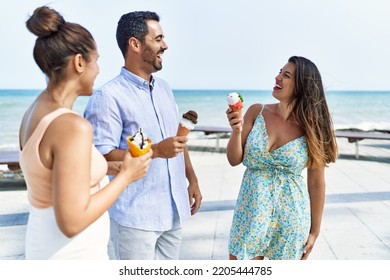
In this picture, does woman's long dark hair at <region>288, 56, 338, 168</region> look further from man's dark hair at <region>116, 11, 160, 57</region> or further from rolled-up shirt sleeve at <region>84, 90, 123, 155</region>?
rolled-up shirt sleeve at <region>84, 90, 123, 155</region>

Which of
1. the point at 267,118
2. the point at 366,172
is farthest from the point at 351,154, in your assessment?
the point at 267,118

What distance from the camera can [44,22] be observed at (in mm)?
1565

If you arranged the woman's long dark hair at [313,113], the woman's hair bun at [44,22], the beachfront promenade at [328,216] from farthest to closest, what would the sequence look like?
the beachfront promenade at [328,216] < the woman's long dark hair at [313,113] < the woman's hair bun at [44,22]

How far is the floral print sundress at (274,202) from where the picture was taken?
8.80 ft

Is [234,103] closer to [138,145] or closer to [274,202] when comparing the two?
[274,202]

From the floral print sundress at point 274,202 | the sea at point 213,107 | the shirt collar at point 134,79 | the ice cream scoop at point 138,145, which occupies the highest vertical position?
the shirt collar at point 134,79

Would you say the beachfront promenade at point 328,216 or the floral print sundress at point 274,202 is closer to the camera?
the floral print sundress at point 274,202

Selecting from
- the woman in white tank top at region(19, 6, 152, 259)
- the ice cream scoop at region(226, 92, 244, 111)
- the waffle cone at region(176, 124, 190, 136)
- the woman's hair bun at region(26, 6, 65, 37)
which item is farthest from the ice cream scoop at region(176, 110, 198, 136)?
the woman's hair bun at region(26, 6, 65, 37)

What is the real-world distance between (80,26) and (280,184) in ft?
4.97

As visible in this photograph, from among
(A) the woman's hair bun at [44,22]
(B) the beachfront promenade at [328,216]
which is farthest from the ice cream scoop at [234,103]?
(B) the beachfront promenade at [328,216]

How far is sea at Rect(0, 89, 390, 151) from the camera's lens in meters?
32.8

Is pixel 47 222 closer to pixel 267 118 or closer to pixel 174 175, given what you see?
pixel 174 175

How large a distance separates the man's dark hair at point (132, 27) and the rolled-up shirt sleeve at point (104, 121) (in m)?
0.33

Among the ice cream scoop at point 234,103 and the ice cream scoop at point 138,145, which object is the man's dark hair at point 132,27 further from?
the ice cream scoop at point 138,145
